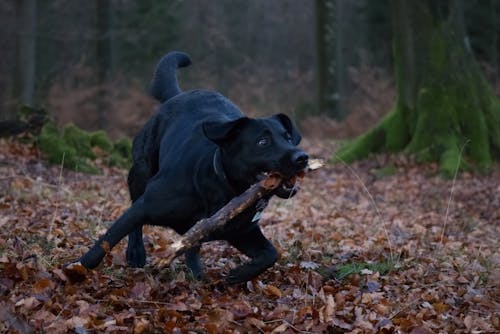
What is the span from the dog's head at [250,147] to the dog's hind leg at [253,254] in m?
0.53

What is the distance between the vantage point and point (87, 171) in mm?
11945

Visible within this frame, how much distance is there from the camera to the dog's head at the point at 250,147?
4738mm

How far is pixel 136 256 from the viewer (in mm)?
5852

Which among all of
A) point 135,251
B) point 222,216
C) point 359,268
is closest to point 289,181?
point 222,216

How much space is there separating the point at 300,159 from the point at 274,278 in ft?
4.74

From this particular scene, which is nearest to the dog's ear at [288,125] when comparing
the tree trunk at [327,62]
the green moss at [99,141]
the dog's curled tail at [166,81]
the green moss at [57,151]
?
the dog's curled tail at [166,81]

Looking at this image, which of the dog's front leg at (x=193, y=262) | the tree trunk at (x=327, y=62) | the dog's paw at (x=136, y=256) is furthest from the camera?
the tree trunk at (x=327, y=62)

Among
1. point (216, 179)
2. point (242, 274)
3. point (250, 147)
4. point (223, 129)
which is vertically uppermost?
point (223, 129)

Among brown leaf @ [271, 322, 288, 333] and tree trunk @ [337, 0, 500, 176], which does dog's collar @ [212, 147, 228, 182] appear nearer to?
brown leaf @ [271, 322, 288, 333]

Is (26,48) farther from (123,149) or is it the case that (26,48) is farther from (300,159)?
(300,159)

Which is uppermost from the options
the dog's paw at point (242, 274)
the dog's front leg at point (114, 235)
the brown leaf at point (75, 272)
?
the dog's front leg at point (114, 235)

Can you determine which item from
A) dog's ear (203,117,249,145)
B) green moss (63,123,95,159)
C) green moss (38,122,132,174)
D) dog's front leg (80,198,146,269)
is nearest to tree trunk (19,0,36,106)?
green moss (38,122,132,174)

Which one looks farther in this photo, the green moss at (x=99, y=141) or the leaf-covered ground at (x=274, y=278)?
the green moss at (x=99, y=141)

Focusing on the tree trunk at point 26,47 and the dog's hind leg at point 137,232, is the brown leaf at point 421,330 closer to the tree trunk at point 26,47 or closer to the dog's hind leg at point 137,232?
the dog's hind leg at point 137,232
